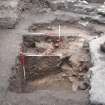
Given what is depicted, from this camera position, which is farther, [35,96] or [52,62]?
[52,62]

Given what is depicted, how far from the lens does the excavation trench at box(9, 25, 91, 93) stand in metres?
9.51

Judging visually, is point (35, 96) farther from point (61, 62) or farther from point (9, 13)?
point (9, 13)

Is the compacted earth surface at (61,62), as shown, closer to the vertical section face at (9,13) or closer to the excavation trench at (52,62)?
the excavation trench at (52,62)

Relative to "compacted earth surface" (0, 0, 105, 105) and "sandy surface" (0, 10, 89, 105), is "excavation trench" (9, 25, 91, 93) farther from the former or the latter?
"sandy surface" (0, 10, 89, 105)

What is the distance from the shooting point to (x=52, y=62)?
10.3 metres

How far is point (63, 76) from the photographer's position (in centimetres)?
1009

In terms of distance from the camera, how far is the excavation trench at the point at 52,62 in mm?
9508

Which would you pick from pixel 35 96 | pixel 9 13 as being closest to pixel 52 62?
pixel 35 96

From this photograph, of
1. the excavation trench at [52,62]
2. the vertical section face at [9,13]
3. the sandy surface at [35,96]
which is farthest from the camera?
the vertical section face at [9,13]

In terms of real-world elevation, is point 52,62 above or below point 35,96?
below

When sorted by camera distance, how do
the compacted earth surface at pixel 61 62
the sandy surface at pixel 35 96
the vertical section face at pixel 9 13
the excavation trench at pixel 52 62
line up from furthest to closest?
the vertical section face at pixel 9 13, the excavation trench at pixel 52 62, the compacted earth surface at pixel 61 62, the sandy surface at pixel 35 96

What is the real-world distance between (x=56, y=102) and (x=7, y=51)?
2.99m

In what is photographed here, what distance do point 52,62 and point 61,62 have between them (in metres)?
0.27

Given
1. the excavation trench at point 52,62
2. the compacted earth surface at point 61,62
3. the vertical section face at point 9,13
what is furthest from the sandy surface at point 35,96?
the vertical section face at point 9,13
